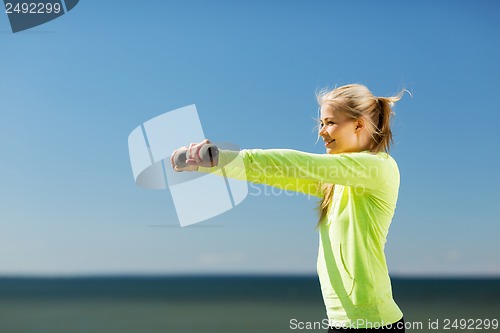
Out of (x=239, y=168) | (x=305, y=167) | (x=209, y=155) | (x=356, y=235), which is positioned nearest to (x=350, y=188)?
(x=356, y=235)

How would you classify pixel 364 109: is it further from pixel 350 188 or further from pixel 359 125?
pixel 350 188

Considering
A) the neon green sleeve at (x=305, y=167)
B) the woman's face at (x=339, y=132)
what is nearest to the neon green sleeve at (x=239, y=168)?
the neon green sleeve at (x=305, y=167)

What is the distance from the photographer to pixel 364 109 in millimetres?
2107

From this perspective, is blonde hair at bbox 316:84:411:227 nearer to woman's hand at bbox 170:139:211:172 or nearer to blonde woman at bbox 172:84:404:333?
blonde woman at bbox 172:84:404:333

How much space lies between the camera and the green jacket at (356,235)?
1.90 meters

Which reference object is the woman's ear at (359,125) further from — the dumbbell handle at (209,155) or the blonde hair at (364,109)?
the dumbbell handle at (209,155)

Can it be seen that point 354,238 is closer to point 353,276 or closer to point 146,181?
point 353,276

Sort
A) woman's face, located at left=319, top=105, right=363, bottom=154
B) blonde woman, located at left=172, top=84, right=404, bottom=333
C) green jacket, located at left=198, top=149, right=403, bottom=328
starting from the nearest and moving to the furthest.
A: blonde woman, located at left=172, top=84, right=404, bottom=333 → green jacket, located at left=198, top=149, right=403, bottom=328 → woman's face, located at left=319, top=105, right=363, bottom=154

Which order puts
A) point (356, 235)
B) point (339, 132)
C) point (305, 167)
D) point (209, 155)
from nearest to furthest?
point (209, 155)
point (305, 167)
point (356, 235)
point (339, 132)

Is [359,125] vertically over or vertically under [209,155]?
under

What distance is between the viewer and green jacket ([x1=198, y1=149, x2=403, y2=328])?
190 centimetres

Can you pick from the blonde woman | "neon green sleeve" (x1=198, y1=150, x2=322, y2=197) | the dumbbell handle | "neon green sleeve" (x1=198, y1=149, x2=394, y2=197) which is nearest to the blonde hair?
the blonde woman

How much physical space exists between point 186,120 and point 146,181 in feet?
0.75

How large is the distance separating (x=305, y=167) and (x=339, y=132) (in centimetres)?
35
